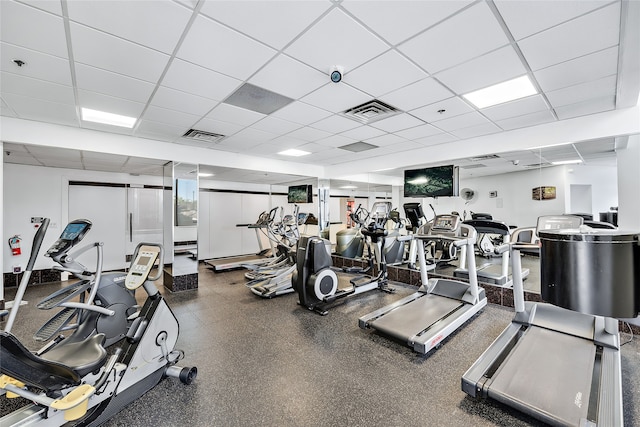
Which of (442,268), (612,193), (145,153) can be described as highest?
(145,153)

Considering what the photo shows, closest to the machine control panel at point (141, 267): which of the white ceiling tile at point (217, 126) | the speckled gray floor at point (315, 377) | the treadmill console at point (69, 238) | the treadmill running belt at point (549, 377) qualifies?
the treadmill console at point (69, 238)

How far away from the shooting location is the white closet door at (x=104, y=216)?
6.30 meters

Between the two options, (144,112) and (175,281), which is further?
(175,281)

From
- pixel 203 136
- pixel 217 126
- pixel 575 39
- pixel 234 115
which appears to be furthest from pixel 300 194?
pixel 575 39

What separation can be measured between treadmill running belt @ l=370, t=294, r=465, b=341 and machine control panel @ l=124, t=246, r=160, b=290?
2.46 meters

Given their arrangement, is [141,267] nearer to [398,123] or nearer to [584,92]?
[398,123]

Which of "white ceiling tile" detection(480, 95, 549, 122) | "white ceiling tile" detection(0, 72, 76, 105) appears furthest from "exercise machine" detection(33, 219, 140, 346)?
"white ceiling tile" detection(480, 95, 549, 122)

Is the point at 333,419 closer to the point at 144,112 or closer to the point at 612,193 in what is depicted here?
the point at 144,112

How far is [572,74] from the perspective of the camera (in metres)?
2.58

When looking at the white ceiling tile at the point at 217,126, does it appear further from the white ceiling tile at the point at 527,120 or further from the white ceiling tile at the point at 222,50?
the white ceiling tile at the point at 527,120

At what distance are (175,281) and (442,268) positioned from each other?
17.3 ft

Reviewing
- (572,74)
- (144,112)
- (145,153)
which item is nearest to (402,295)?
(572,74)

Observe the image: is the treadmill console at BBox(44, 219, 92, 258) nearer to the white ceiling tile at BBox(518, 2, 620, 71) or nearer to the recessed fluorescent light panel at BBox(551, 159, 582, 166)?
the white ceiling tile at BBox(518, 2, 620, 71)

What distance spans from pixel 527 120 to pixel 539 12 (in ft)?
8.17
